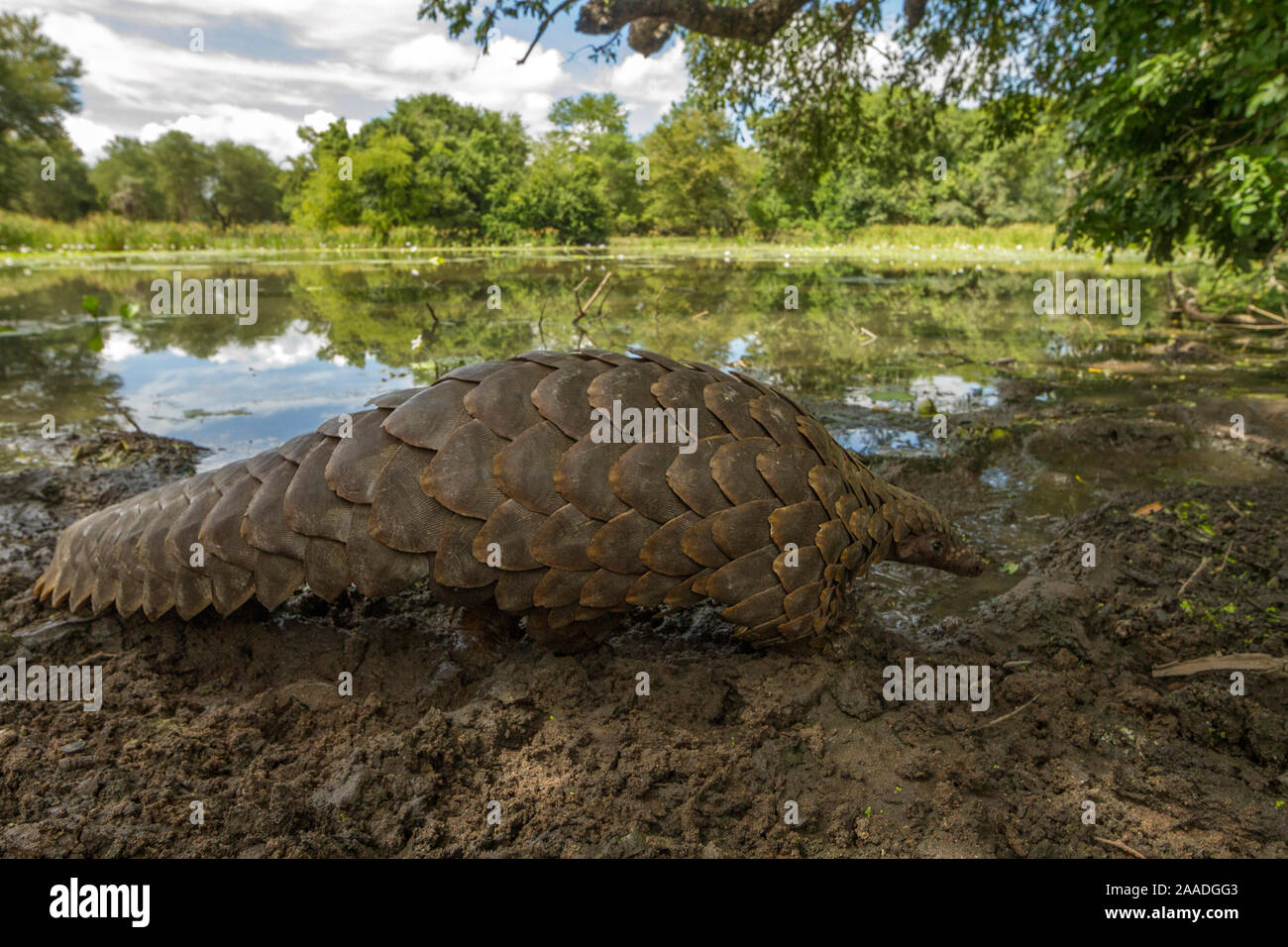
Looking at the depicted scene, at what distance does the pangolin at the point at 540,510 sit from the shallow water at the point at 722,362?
3.78 ft

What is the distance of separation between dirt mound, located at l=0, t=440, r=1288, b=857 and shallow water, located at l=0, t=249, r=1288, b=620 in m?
0.81

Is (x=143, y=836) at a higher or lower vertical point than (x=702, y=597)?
lower

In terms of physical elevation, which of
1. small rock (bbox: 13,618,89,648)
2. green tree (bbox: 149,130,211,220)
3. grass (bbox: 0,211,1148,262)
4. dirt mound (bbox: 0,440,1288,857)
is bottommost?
dirt mound (bbox: 0,440,1288,857)

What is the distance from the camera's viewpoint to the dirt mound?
1.56 metres

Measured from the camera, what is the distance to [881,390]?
651 cm

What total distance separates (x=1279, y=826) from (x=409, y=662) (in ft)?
7.95

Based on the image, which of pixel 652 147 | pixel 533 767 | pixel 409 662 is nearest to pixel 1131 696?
pixel 533 767

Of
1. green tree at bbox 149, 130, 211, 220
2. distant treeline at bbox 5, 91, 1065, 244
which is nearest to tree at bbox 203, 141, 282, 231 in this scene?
green tree at bbox 149, 130, 211, 220

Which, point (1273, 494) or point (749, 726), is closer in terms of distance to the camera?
point (749, 726)

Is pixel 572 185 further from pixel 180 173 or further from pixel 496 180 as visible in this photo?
pixel 180 173

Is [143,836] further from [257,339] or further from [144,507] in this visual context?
[257,339]

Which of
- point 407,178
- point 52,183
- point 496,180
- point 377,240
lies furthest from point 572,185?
point 52,183

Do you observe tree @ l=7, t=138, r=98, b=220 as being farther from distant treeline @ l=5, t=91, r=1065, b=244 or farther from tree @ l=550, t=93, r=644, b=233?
tree @ l=550, t=93, r=644, b=233

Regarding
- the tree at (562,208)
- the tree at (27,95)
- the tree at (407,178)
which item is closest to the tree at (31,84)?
the tree at (27,95)
